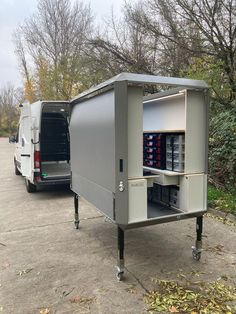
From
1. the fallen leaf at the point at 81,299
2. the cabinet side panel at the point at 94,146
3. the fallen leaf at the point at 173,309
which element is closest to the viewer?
the fallen leaf at the point at 173,309

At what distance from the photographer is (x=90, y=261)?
3729mm

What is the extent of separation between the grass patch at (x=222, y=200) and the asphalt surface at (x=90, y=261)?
38 centimetres

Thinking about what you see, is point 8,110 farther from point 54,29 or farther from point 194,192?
point 194,192

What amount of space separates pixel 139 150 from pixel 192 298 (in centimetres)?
154

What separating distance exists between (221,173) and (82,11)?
17.8 metres

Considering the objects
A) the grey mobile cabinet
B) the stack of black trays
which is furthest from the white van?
the stack of black trays

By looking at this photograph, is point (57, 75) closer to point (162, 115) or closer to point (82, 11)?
point (82, 11)

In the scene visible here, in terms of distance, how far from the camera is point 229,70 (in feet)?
24.0

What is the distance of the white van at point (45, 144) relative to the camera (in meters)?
6.82

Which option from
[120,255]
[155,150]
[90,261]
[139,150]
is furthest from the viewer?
[155,150]

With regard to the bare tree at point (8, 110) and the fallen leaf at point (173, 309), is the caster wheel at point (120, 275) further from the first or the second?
the bare tree at point (8, 110)

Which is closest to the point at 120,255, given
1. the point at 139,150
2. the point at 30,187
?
the point at 139,150

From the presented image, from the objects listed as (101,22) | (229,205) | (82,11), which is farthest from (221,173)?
(82,11)

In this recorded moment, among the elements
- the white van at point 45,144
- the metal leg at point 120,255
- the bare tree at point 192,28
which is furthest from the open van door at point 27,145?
the bare tree at point 192,28
